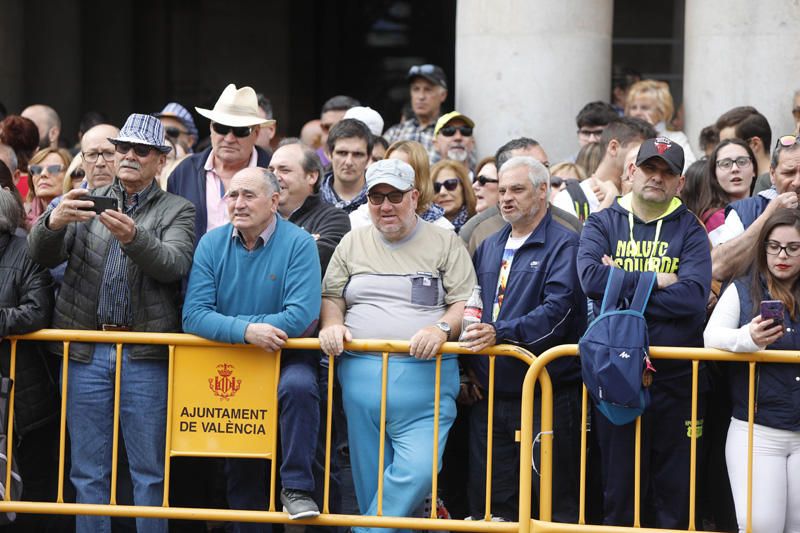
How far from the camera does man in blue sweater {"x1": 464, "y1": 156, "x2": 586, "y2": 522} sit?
7.62m

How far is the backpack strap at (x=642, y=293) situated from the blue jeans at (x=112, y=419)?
8.55ft

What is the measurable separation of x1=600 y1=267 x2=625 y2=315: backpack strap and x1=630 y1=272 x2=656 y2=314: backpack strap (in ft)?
0.30

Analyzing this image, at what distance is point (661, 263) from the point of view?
294 inches

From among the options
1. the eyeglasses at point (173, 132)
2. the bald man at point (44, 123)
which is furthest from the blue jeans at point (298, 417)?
the bald man at point (44, 123)

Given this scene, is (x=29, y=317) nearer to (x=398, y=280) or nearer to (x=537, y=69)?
(x=398, y=280)

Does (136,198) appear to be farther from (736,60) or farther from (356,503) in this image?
(736,60)

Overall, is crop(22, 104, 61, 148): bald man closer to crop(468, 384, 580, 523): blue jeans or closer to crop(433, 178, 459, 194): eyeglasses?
crop(433, 178, 459, 194): eyeglasses

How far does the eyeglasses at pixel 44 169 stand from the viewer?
9.82 metres

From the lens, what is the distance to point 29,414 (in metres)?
7.80

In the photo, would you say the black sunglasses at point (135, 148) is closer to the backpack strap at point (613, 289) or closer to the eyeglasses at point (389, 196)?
the eyeglasses at point (389, 196)

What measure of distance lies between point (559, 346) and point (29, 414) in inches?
119

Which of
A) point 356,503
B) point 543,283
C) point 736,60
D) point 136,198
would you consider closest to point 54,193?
point 136,198

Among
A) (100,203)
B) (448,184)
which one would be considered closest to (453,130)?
(448,184)

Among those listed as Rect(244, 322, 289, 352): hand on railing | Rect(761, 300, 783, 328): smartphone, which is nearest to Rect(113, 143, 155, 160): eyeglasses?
Rect(244, 322, 289, 352): hand on railing
